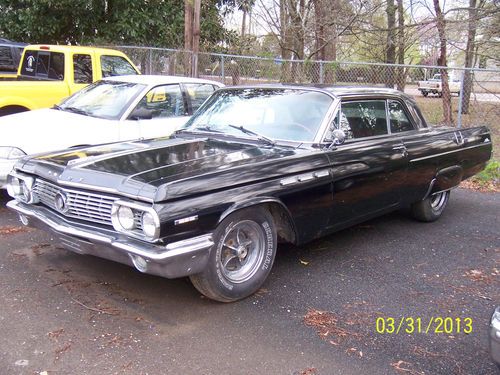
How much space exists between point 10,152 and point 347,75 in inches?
331

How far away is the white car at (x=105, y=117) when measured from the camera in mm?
5840

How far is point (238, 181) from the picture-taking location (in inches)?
142

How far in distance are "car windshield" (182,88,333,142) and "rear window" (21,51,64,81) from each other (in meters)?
4.40

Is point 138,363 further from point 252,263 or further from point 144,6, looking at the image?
point 144,6

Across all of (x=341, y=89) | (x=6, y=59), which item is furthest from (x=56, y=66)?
(x=341, y=89)

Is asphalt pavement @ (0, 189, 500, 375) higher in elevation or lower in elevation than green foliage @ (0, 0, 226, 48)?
lower

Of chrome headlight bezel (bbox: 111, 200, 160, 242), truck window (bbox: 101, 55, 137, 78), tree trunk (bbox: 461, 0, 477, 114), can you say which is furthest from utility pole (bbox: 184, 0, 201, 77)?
chrome headlight bezel (bbox: 111, 200, 160, 242)

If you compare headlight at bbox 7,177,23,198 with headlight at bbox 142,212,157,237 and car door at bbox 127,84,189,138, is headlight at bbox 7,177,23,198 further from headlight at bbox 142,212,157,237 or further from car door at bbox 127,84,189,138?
car door at bbox 127,84,189,138

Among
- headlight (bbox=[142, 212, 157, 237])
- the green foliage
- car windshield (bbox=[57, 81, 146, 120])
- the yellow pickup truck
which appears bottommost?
headlight (bbox=[142, 212, 157, 237])

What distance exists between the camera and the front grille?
346cm

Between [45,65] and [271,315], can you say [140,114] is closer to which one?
[45,65]

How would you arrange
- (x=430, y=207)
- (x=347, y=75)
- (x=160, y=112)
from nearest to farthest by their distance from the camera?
(x=430, y=207)
(x=160, y=112)
(x=347, y=75)

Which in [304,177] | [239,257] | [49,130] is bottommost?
[239,257]

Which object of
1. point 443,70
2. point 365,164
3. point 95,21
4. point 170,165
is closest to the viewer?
point 170,165
